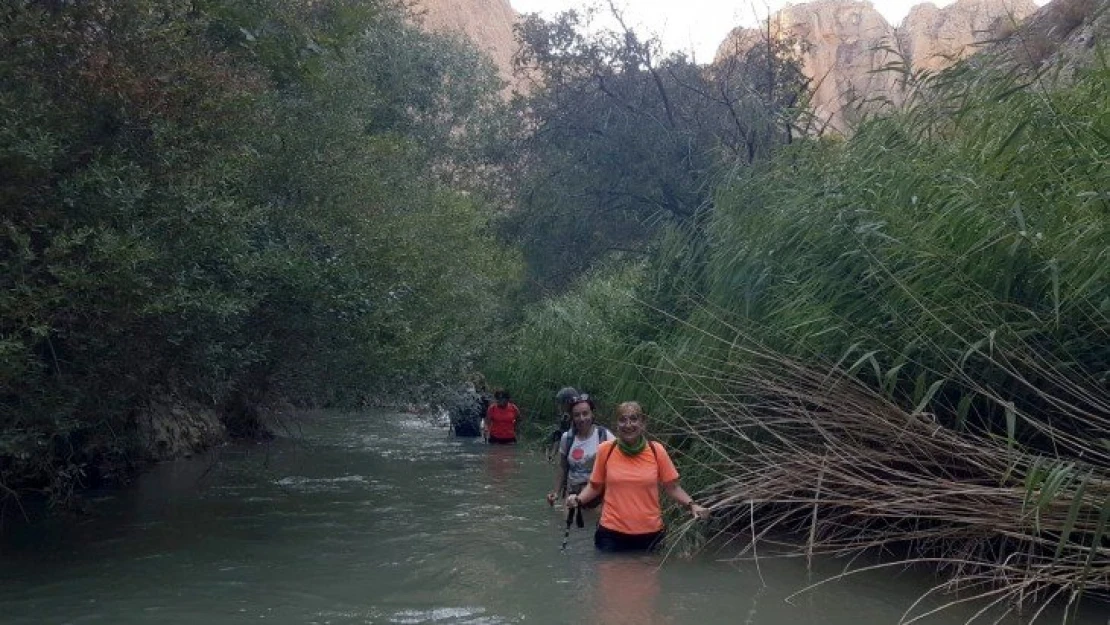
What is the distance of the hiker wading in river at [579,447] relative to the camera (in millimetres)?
9789

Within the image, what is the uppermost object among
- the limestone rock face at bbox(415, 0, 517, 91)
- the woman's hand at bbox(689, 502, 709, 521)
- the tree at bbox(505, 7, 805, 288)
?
the limestone rock face at bbox(415, 0, 517, 91)

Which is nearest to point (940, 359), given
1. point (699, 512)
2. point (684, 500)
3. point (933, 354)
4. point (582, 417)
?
point (933, 354)

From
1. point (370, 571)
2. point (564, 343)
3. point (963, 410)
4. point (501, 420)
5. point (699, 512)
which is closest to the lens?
point (963, 410)

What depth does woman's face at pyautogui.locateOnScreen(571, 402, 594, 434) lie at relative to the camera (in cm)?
972

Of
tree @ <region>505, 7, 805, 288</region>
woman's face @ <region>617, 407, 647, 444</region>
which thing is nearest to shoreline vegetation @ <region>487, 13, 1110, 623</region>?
woman's face @ <region>617, 407, 647, 444</region>

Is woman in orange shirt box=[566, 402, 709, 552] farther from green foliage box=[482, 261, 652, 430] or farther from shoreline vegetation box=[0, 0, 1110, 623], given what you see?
green foliage box=[482, 261, 652, 430]

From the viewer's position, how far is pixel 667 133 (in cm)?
1572

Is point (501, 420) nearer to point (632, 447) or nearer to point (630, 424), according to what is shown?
point (632, 447)

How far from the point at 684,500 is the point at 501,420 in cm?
1050

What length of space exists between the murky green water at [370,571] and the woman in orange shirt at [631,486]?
197 mm

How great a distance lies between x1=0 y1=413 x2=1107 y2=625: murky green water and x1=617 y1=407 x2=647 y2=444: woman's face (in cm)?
100

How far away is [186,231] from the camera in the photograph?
28.5 ft

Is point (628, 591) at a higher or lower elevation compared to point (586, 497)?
lower

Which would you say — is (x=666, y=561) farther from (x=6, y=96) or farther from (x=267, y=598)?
(x=6, y=96)
